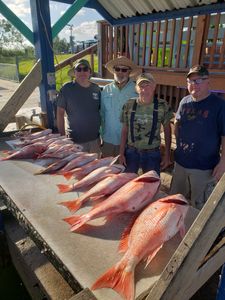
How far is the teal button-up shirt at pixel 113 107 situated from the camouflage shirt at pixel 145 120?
46 centimetres

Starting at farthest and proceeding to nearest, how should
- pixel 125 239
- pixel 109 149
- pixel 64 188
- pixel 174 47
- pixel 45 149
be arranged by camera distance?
1. pixel 174 47
2. pixel 109 149
3. pixel 45 149
4. pixel 64 188
5. pixel 125 239

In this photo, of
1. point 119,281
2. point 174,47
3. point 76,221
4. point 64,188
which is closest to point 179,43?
point 174,47

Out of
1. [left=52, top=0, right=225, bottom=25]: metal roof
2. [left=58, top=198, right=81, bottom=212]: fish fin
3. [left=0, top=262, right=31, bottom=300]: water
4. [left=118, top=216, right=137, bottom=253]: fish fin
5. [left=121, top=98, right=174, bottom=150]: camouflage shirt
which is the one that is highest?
[left=52, top=0, right=225, bottom=25]: metal roof

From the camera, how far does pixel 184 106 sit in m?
3.39

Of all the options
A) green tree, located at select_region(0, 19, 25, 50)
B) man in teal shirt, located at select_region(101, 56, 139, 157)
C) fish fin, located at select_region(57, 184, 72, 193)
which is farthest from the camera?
green tree, located at select_region(0, 19, 25, 50)

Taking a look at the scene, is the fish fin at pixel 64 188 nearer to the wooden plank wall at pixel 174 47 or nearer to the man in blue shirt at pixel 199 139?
the man in blue shirt at pixel 199 139

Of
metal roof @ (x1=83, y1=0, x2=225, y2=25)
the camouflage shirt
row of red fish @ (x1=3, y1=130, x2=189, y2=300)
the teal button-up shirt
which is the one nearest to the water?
row of red fish @ (x1=3, y1=130, x2=189, y2=300)

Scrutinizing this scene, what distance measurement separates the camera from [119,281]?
1.54m

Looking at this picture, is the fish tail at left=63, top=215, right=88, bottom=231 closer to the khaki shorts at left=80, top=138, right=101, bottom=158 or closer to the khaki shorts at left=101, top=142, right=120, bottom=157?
the khaki shorts at left=101, top=142, right=120, bottom=157

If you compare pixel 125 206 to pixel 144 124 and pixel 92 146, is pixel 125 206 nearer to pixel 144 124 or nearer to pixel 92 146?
pixel 144 124

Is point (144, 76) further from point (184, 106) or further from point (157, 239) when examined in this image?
point (157, 239)

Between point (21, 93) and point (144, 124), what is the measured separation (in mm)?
2450

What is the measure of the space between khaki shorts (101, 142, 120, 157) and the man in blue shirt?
3.16ft

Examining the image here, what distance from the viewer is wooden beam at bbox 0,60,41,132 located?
4.60m
